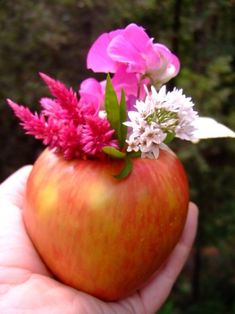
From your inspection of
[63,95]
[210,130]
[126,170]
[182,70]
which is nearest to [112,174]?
[126,170]

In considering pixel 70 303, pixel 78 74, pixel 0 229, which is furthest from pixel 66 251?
pixel 78 74

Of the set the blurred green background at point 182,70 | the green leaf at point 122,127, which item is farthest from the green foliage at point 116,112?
the blurred green background at point 182,70

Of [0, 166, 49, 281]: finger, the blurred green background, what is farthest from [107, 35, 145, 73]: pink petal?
the blurred green background

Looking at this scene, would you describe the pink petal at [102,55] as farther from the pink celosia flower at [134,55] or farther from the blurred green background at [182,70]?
the blurred green background at [182,70]

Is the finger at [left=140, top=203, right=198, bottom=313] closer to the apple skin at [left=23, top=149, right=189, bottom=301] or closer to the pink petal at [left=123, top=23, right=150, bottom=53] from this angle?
the apple skin at [left=23, top=149, right=189, bottom=301]

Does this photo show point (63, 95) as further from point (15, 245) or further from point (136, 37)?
point (15, 245)

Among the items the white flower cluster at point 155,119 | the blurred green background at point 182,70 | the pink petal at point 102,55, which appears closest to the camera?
the white flower cluster at point 155,119

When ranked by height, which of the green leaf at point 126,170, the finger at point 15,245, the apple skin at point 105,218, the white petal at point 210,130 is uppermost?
the white petal at point 210,130
